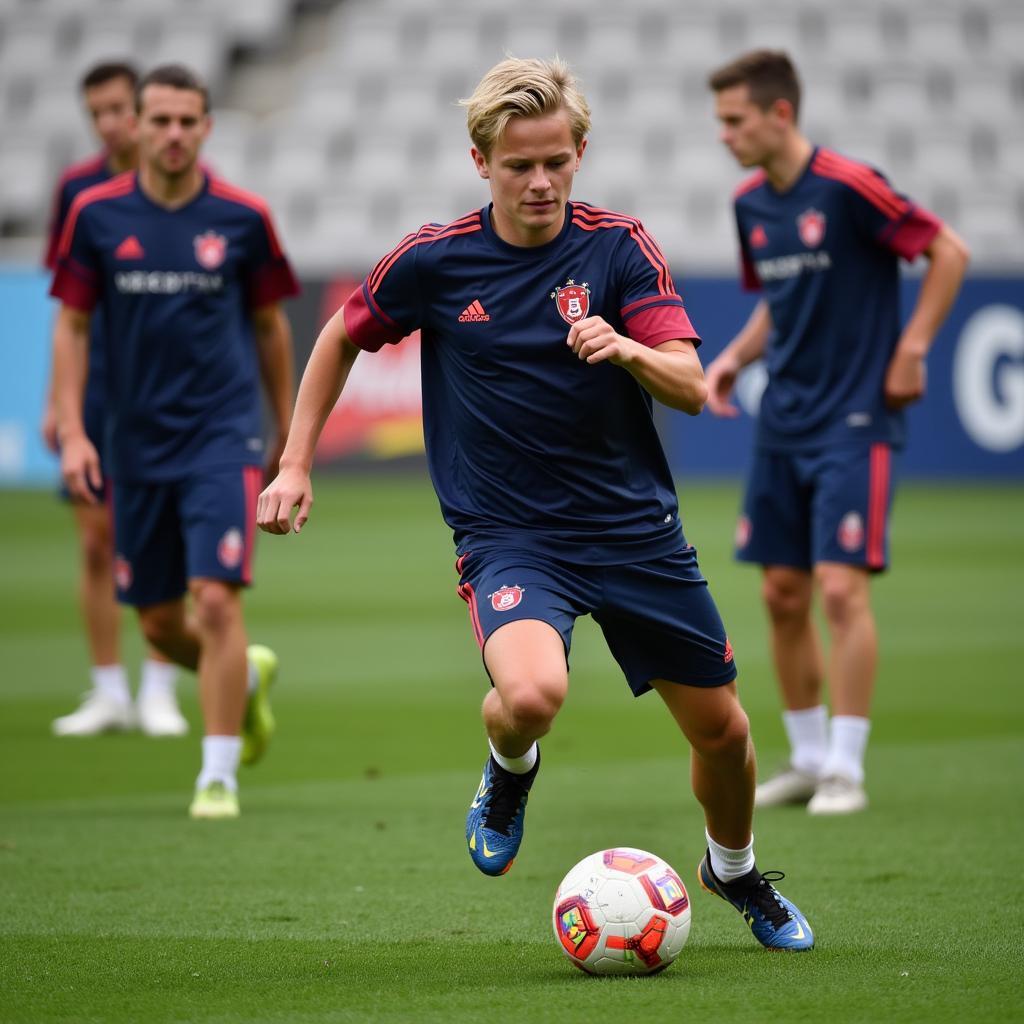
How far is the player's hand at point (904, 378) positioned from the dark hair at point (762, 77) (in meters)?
1.02

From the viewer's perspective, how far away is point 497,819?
175 inches

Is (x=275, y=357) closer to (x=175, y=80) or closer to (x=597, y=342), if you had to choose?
(x=175, y=80)

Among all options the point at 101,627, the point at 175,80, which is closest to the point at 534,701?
the point at 175,80

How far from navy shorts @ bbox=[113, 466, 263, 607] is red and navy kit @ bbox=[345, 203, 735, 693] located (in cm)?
223

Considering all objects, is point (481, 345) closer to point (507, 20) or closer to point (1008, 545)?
point (1008, 545)

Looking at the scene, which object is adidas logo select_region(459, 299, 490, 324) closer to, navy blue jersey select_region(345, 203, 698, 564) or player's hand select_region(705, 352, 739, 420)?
navy blue jersey select_region(345, 203, 698, 564)

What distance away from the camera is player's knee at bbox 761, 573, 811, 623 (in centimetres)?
695

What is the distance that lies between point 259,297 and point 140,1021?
3.69 metres

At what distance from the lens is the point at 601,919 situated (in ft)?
13.9

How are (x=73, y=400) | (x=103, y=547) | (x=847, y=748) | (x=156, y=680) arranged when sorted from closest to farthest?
(x=847, y=748) < (x=73, y=400) < (x=156, y=680) < (x=103, y=547)

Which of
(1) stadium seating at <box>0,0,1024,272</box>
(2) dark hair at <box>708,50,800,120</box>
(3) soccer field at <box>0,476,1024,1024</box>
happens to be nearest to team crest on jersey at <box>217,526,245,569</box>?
(3) soccer field at <box>0,476,1024,1024</box>

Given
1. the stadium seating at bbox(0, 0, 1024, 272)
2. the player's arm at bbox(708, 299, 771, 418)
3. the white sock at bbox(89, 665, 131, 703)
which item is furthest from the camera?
the stadium seating at bbox(0, 0, 1024, 272)

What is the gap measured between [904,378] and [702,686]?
2.75 metres

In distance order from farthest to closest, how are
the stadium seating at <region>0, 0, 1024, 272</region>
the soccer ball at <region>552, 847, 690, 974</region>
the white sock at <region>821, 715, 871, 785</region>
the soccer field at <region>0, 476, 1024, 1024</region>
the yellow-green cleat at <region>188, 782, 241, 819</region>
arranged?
the stadium seating at <region>0, 0, 1024, 272</region> → the white sock at <region>821, 715, 871, 785</region> → the yellow-green cleat at <region>188, 782, 241, 819</region> → the soccer ball at <region>552, 847, 690, 974</region> → the soccer field at <region>0, 476, 1024, 1024</region>
